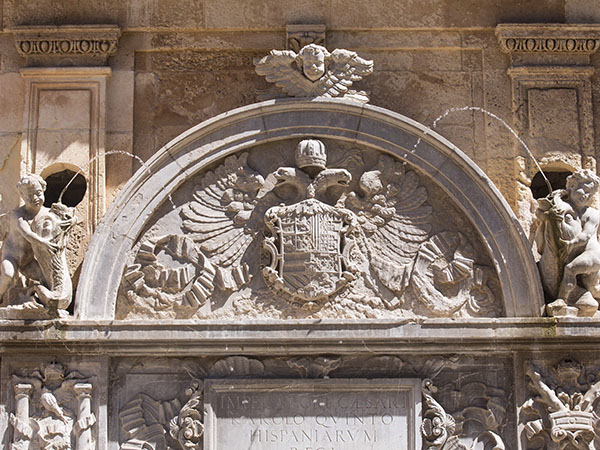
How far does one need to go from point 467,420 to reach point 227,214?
95.8 inches

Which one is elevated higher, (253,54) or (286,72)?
(253,54)

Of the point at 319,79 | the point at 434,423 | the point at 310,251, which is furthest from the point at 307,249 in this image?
the point at 434,423

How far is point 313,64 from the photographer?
10695 mm

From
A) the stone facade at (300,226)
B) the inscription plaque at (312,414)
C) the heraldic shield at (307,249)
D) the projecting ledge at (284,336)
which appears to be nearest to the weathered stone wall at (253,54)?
the stone facade at (300,226)

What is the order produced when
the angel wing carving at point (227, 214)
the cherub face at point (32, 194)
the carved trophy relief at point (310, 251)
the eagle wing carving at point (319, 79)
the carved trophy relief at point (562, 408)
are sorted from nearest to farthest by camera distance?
the carved trophy relief at point (562, 408) → the cherub face at point (32, 194) → the carved trophy relief at point (310, 251) → the angel wing carving at point (227, 214) → the eagle wing carving at point (319, 79)

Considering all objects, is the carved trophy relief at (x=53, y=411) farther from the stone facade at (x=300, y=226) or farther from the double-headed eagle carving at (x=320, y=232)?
the double-headed eagle carving at (x=320, y=232)

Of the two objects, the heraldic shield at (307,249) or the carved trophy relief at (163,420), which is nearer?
the carved trophy relief at (163,420)

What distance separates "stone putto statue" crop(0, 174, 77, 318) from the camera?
10344mm

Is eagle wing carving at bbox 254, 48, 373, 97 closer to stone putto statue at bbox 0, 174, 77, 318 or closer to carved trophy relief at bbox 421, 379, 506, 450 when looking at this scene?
stone putto statue at bbox 0, 174, 77, 318

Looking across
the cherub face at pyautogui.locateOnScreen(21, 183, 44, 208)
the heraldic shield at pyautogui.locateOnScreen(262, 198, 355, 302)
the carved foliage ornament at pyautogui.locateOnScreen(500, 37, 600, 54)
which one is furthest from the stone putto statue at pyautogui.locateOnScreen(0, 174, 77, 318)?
the carved foliage ornament at pyautogui.locateOnScreen(500, 37, 600, 54)

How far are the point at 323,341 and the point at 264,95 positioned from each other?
203 cm

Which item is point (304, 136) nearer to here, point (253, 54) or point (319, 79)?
point (319, 79)

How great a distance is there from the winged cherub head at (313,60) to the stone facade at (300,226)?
0.03 meters

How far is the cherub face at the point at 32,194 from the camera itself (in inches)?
410
